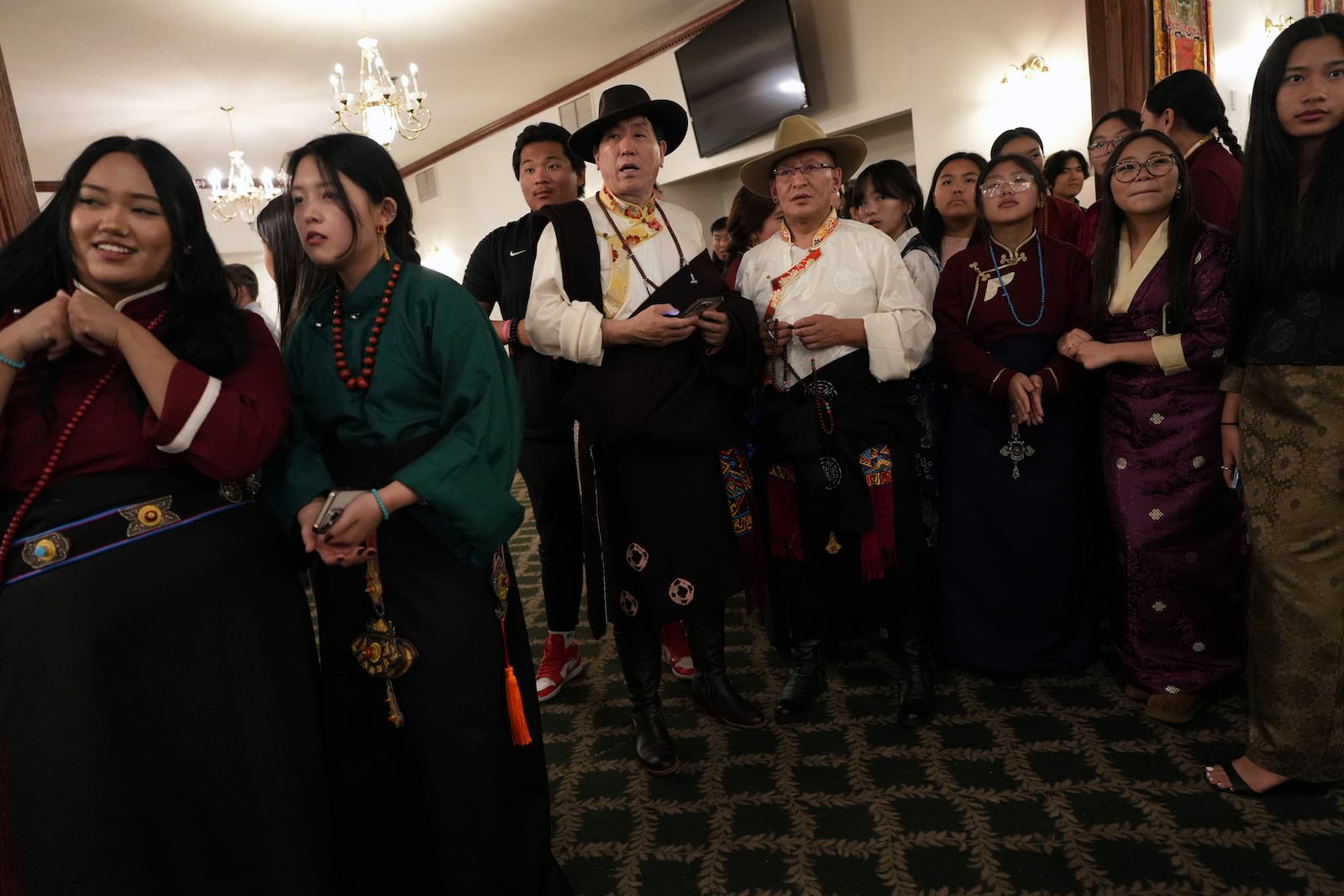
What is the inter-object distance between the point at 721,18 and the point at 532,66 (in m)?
2.07

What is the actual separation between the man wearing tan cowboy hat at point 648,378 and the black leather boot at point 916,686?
2.03ft

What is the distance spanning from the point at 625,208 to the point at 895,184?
1.15 meters

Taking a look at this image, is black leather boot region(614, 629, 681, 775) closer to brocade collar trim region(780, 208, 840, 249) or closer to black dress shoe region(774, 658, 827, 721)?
black dress shoe region(774, 658, 827, 721)

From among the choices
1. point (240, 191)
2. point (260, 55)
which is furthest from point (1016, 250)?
point (240, 191)

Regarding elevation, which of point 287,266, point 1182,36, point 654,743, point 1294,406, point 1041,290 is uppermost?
point 1182,36

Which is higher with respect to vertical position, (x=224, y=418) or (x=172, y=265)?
(x=172, y=265)

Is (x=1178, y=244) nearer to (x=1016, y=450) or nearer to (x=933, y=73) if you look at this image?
(x=1016, y=450)

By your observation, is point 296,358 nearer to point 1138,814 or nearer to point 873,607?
point 873,607

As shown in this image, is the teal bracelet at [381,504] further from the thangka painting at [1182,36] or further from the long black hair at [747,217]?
the thangka painting at [1182,36]

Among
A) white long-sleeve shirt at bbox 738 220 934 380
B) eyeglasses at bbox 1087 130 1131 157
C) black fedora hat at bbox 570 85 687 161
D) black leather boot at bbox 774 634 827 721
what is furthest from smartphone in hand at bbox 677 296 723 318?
eyeglasses at bbox 1087 130 1131 157

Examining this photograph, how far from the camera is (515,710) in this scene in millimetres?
1474

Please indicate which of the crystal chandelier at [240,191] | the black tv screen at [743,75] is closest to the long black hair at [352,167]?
the black tv screen at [743,75]

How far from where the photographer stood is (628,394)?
1.92 m

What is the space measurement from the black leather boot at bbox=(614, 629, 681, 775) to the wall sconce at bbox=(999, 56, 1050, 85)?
14.3 ft
